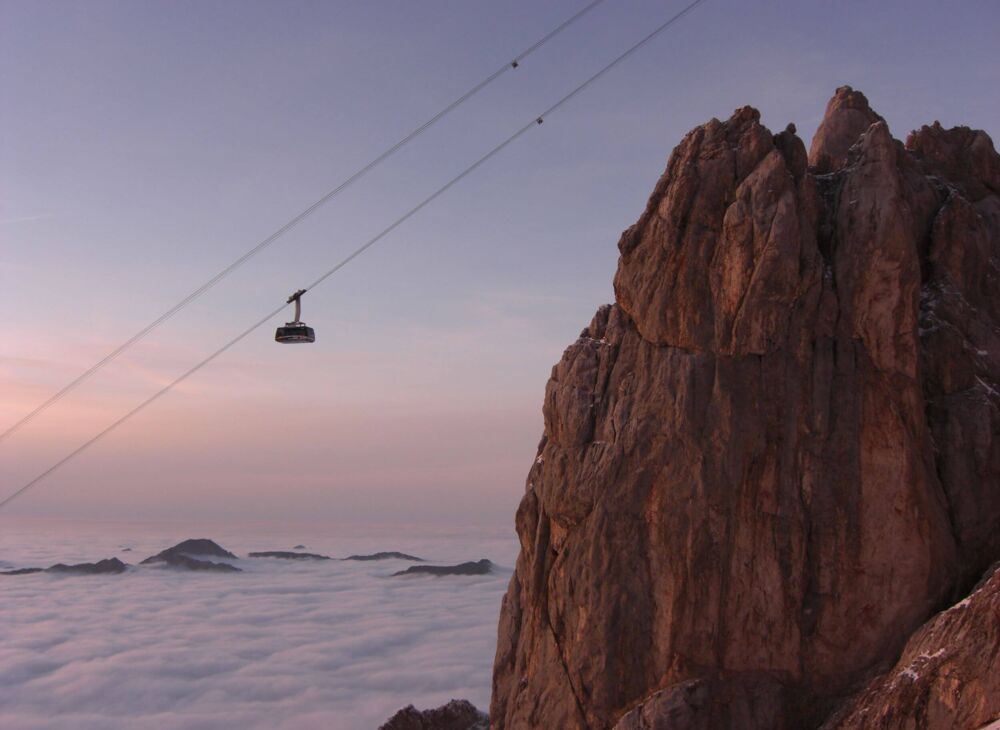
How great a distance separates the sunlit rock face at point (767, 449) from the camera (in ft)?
87.4

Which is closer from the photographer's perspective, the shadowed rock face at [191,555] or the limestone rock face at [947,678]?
the limestone rock face at [947,678]

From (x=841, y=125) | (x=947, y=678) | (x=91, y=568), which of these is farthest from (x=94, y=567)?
(x=947, y=678)

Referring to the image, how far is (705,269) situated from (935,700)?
1281cm

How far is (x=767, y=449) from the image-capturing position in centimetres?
2778

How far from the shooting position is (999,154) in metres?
33.7

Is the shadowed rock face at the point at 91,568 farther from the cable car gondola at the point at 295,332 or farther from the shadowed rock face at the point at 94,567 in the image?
the cable car gondola at the point at 295,332

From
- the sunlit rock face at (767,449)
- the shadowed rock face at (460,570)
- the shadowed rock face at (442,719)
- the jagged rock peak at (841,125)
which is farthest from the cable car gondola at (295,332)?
the shadowed rock face at (460,570)

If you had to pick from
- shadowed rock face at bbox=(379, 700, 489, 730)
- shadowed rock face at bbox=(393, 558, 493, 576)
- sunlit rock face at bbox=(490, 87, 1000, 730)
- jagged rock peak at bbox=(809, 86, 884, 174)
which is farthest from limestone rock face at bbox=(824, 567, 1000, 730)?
shadowed rock face at bbox=(393, 558, 493, 576)

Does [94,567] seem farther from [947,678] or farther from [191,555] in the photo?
[947,678]

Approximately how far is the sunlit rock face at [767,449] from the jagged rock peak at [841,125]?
2759 millimetres

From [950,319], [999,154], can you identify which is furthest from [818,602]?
[999,154]

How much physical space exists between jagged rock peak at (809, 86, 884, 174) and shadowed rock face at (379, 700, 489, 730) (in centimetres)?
2928

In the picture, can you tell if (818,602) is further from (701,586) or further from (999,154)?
(999,154)

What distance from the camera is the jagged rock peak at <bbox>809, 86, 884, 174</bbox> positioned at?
33375 mm
